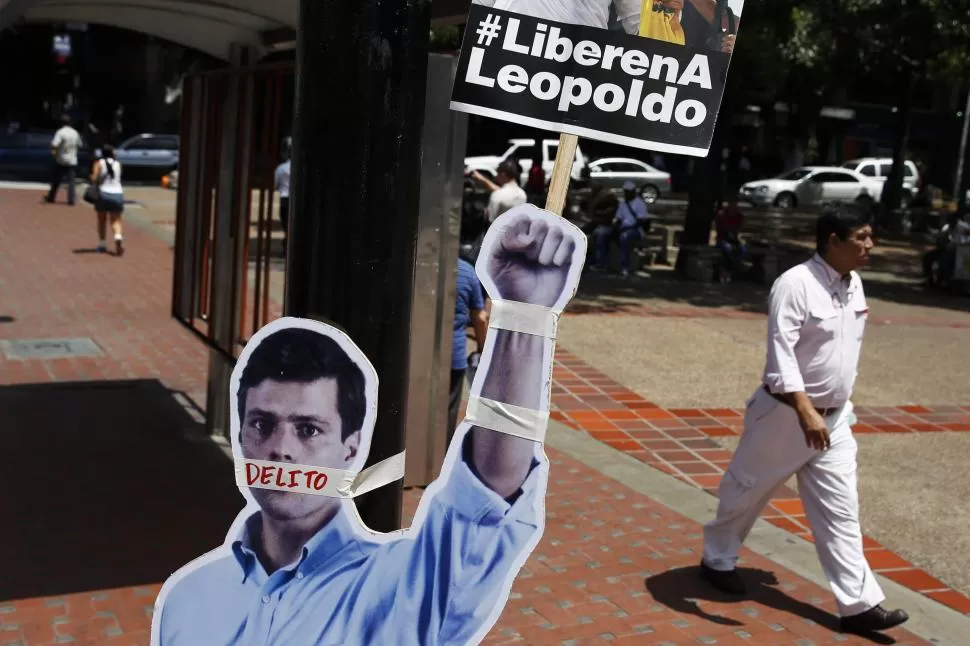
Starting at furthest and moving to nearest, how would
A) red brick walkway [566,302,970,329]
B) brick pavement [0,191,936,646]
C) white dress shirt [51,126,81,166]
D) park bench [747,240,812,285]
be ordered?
white dress shirt [51,126,81,166], park bench [747,240,812,285], red brick walkway [566,302,970,329], brick pavement [0,191,936,646]

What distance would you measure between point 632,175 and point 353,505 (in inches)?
1314

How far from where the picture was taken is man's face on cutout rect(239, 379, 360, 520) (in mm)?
2373

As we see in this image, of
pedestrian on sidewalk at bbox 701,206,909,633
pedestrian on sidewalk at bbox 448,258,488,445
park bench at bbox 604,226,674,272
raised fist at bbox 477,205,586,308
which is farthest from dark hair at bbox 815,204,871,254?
park bench at bbox 604,226,674,272

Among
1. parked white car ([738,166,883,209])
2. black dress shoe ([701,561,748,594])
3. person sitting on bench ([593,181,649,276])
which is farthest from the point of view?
parked white car ([738,166,883,209])

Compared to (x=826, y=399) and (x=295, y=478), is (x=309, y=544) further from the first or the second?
(x=826, y=399)

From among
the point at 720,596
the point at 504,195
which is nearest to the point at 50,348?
the point at 504,195

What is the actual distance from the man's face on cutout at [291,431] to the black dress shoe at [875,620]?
11.4 feet

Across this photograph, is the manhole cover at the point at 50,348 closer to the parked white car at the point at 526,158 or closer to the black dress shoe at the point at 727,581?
the black dress shoe at the point at 727,581

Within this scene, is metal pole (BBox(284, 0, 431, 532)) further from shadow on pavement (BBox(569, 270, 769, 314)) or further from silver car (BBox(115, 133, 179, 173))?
silver car (BBox(115, 133, 179, 173))

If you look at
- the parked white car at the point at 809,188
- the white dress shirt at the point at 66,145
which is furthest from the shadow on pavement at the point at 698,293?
the parked white car at the point at 809,188

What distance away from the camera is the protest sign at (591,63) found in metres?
2.51

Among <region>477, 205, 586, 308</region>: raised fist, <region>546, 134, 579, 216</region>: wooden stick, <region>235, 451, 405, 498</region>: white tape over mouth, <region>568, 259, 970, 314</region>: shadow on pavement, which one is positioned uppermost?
<region>546, 134, 579, 216</region>: wooden stick

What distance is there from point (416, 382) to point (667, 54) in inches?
168

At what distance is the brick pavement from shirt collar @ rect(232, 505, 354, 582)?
2.65m
